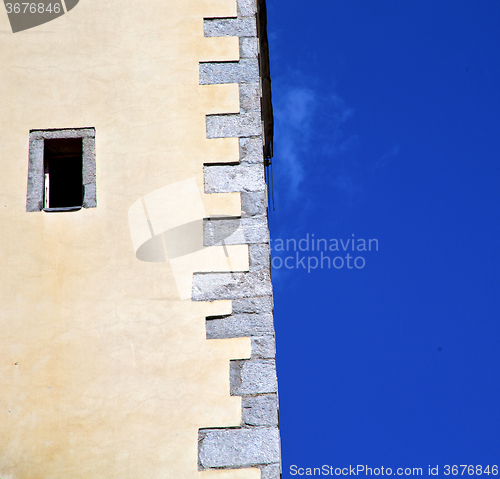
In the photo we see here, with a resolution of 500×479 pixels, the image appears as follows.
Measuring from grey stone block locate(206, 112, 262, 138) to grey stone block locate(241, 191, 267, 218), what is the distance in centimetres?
47

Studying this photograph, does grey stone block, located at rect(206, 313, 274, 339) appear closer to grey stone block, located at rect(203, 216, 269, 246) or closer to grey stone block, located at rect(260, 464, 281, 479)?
grey stone block, located at rect(203, 216, 269, 246)

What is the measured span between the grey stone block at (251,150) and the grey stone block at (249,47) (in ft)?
2.35

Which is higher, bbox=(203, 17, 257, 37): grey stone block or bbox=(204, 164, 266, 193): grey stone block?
bbox=(203, 17, 257, 37): grey stone block

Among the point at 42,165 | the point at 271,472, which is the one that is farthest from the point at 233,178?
the point at 271,472

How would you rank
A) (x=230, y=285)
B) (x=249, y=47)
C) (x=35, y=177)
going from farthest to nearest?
(x=249, y=47) → (x=35, y=177) → (x=230, y=285)

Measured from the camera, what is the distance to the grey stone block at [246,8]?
5.59 metres

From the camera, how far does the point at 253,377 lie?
459 centimetres

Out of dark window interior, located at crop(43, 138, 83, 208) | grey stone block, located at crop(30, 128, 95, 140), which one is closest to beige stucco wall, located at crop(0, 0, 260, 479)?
grey stone block, located at crop(30, 128, 95, 140)

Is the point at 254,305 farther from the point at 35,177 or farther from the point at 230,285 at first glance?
the point at 35,177

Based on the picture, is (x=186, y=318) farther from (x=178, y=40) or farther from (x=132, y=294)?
(x=178, y=40)

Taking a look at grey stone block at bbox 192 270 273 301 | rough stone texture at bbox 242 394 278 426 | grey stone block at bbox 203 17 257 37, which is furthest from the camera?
grey stone block at bbox 203 17 257 37

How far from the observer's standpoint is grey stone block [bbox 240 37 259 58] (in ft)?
17.8

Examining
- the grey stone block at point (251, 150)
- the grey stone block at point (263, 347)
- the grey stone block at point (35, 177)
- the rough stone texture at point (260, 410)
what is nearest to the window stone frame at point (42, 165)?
the grey stone block at point (35, 177)

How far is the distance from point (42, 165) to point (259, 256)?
5.60 ft
